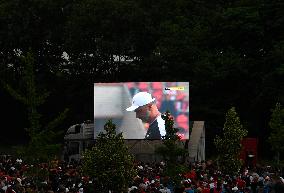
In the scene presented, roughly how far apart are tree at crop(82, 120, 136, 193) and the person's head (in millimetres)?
20608

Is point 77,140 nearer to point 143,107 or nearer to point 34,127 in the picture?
point 143,107

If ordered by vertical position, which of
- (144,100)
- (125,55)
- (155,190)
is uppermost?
(125,55)

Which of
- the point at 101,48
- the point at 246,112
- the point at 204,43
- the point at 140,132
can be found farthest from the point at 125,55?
the point at 140,132

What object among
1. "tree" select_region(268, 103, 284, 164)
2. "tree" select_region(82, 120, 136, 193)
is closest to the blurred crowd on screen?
"tree" select_region(268, 103, 284, 164)

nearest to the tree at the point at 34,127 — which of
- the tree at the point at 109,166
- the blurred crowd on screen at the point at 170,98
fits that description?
the tree at the point at 109,166

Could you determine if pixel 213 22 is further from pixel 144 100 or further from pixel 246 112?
pixel 144 100

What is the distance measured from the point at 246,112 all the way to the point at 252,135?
1724 mm

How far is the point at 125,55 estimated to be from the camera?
60625mm

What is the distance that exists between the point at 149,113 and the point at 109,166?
69.3ft

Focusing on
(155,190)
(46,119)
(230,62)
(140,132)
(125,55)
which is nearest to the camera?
(155,190)

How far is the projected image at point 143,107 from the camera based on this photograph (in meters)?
47.8

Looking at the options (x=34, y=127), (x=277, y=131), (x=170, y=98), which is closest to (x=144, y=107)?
(x=170, y=98)

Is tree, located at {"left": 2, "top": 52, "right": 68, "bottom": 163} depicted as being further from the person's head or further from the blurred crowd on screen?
the blurred crowd on screen

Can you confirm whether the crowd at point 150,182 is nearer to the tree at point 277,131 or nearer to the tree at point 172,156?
the tree at point 172,156
